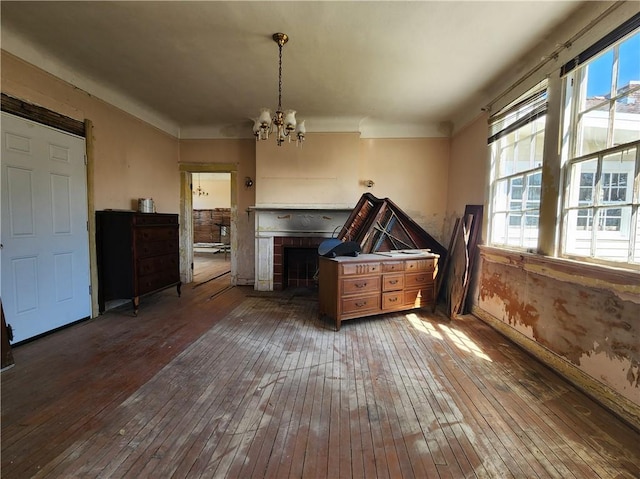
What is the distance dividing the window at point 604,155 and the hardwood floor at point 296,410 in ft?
3.85

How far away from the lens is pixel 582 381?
216cm

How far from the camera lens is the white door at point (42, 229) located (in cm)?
268

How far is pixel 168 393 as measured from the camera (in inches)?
81.4

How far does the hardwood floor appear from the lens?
4.88 ft

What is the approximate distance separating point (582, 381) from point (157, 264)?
15.8ft

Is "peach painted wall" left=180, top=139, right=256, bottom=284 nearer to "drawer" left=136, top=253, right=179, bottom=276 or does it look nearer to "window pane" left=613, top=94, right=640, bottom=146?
"drawer" left=136, top=253, right=179, bottom=276

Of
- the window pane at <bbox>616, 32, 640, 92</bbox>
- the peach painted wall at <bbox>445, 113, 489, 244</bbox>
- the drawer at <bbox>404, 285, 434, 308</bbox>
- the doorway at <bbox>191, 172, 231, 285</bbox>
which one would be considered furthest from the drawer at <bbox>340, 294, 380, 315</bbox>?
the doorway at <bbox>191, 172, 231, 285</bbox>

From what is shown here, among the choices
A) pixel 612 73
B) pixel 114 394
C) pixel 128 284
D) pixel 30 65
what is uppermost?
pixel 30 65

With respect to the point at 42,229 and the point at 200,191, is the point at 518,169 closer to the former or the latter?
the point at 42,229

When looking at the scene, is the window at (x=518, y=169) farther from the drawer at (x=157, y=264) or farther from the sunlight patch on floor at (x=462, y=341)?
the drawer at (x=157, y=264)

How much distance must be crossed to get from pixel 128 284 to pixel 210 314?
3.61 feet

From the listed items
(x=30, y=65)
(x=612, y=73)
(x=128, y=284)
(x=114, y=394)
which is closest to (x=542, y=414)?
(x=612, y=73)

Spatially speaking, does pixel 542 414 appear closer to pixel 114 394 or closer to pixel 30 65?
pixel 114 394

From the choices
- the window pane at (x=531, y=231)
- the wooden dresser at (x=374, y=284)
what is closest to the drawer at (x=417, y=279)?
the wooden dresser at (x=374, y=284)
